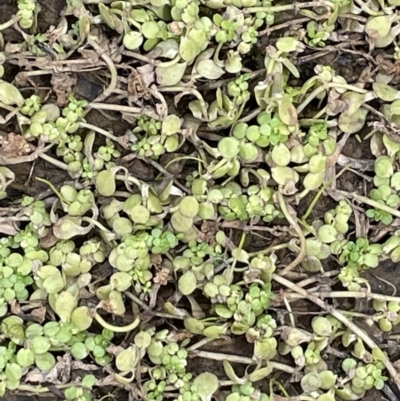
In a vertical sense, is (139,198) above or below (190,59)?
below

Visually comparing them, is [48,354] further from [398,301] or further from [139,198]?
[398,301]

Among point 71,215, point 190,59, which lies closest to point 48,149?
point 71,215

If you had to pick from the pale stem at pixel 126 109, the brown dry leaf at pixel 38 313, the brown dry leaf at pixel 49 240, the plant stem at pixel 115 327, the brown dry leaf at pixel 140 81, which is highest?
the brown dry leaf at pixel 140 81

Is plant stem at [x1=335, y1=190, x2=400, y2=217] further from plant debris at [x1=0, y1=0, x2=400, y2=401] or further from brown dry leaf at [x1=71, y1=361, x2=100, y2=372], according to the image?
brown dry leaf at [x1=71, y1=361, x2=100, y2=372]

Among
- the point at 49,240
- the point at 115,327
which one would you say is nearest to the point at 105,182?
the point at 49,240

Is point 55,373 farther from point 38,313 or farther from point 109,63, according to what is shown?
point 109,63

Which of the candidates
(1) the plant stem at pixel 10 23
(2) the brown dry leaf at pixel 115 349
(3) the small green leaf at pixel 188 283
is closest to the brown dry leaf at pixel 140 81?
(1) the plant stem at pixel 10 23

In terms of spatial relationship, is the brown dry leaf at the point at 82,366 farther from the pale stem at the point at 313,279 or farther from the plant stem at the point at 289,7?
the plant stem at the point at 289,7

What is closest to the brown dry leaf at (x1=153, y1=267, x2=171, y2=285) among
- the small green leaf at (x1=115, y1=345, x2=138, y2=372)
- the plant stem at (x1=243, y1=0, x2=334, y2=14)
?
the small green leaf at (x1=115, y1=345, x2=138, y2=372)

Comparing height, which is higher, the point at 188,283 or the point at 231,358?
the point at 188,283
